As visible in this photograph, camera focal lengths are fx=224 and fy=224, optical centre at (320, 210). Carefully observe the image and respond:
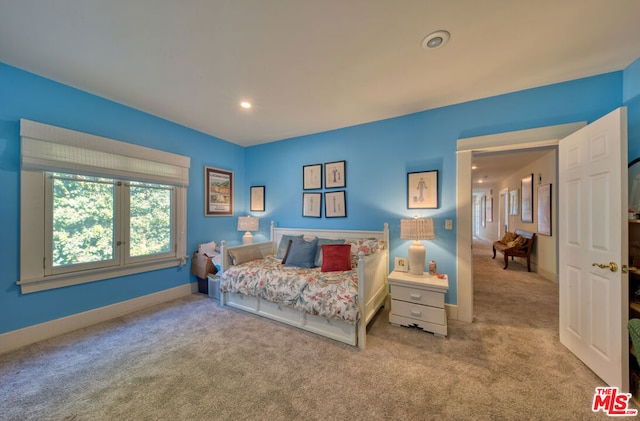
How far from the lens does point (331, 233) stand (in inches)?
136

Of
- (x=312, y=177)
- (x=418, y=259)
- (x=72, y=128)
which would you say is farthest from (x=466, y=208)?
(x=72, y=128)

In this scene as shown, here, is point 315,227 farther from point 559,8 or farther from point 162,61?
point 559,8

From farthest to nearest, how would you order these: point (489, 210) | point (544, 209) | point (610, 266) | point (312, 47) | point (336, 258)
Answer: point (489, 210), point (544, 209), point (336, 258), point (312, 47), point (610, 266)

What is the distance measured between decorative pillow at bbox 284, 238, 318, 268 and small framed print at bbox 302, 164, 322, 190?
104 centimetres

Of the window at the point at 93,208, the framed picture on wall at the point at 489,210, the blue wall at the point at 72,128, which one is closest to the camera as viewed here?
the blue wall at the point at 72,128

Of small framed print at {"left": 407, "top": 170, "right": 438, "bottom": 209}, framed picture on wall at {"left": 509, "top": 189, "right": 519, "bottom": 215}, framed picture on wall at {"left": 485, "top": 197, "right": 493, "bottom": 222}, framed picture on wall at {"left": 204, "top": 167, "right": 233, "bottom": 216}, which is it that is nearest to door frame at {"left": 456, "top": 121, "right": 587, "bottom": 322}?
small framed print at {"left": 407, "top": 170, "right": 438, "bottom": 209}

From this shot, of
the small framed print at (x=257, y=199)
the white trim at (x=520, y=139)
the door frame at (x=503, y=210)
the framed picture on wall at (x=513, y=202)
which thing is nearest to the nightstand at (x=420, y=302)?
the white trim at (x=520, y=139)

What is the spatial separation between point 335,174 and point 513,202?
6.14 metres

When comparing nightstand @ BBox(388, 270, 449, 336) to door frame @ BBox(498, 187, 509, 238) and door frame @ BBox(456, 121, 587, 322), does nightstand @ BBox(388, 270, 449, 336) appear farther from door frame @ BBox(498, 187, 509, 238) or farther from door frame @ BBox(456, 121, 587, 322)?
door frame @ BBox(498, 187, 509, 238)

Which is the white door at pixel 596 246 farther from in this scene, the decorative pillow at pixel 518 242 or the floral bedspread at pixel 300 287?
the decorative pillow at pixel 518 242

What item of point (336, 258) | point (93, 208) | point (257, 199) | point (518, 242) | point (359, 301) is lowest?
point (359, 301)

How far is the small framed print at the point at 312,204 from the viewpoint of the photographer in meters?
3.67

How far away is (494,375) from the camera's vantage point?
173 cm

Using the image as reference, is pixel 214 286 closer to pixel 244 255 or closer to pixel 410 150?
pixel 244 255
